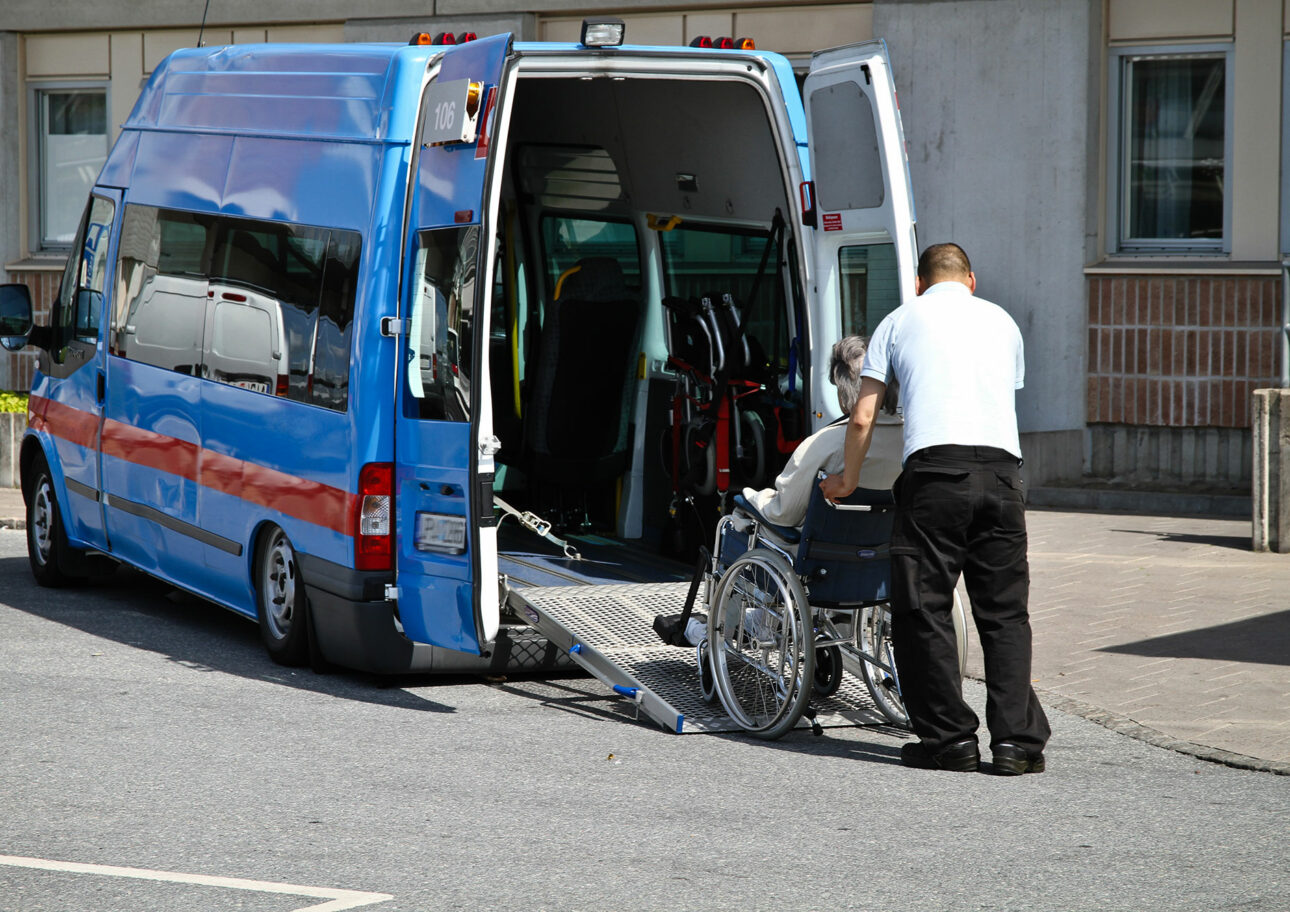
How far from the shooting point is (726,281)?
30.7 ft

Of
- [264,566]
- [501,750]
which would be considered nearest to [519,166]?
[264,566]

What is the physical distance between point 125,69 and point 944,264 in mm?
13465

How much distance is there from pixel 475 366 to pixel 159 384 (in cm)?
248

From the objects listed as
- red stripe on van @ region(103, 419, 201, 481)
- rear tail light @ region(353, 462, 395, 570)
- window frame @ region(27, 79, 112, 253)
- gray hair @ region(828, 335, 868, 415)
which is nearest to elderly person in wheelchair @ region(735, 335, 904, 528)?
gray hair @ region(828, 335, 868, 415)

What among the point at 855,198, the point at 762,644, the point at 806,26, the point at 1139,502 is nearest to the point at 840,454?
the point at 762,644

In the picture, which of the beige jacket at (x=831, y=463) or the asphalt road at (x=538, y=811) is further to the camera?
the beige jacket at (x=831, y=463)

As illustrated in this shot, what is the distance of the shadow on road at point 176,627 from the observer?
23.8ft

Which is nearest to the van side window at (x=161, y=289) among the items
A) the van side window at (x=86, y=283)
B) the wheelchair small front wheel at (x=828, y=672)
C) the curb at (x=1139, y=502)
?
the van side window at (x=86, y=283)

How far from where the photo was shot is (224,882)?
182 inches

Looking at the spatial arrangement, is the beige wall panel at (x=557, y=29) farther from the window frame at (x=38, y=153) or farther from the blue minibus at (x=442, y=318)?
the blue minibus at (x=442, y=318)

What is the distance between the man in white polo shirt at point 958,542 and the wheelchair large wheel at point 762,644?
0.36 metres

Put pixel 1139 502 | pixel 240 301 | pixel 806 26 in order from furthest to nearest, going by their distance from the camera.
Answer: pixel 806 26 → pixel 1139 502 → pixel 240 301

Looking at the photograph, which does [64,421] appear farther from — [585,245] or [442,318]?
[442,318]

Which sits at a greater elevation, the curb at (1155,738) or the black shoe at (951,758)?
the black shoe at (951,758)
